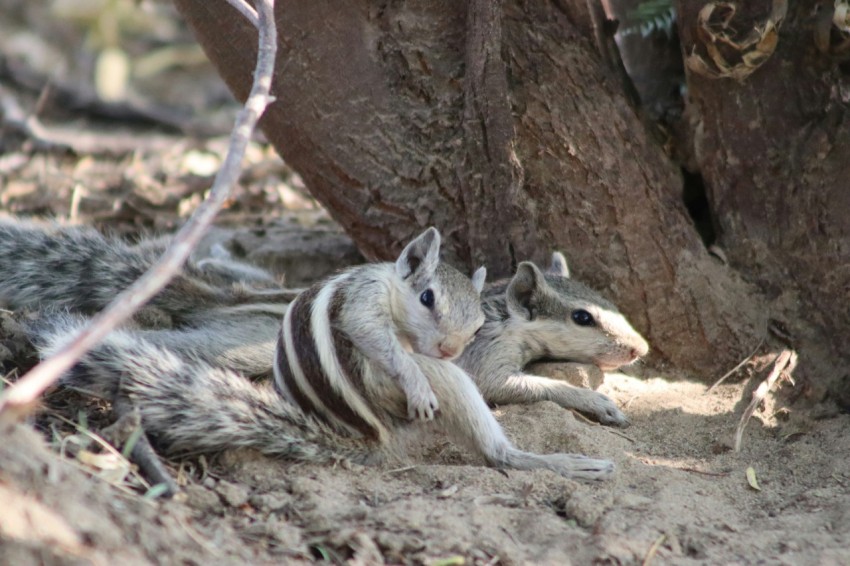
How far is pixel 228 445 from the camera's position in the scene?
12.2 ft

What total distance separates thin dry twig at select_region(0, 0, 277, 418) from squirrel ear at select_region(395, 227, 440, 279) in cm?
133

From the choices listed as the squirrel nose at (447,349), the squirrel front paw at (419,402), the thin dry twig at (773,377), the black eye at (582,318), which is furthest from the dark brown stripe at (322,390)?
the thin dry twig at (773,377)

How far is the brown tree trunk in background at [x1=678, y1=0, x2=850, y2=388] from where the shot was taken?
4895 millimetres

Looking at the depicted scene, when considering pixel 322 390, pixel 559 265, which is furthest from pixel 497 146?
pixel 322 390

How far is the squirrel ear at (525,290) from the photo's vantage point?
503cm

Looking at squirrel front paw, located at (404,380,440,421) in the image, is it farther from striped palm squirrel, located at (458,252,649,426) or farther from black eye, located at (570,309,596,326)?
black eye, located at (570,309,596,326)

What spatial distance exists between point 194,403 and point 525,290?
212 centimetres

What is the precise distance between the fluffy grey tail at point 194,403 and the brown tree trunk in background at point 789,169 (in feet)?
8.59

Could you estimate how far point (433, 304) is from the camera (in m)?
4.46

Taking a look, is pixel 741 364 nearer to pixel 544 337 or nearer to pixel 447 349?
pixel 544 337

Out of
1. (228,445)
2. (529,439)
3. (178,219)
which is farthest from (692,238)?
(178,219)

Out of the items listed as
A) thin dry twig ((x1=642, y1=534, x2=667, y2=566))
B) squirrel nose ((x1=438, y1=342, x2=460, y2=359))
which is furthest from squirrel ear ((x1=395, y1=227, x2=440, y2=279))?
thin dry twig ((x1=642, y1=534, x2=667, y2=566))

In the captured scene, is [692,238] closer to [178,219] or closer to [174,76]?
[178,219]

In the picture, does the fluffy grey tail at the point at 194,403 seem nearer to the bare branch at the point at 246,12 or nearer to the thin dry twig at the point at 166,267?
the thin dry twig at the point at 166,267
